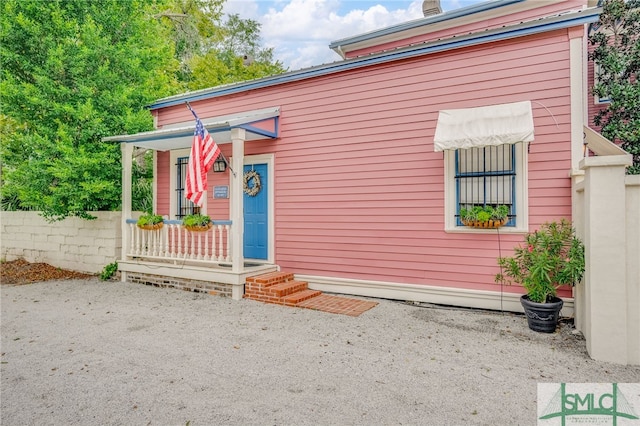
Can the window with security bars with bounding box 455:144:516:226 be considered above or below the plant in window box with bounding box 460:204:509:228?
above

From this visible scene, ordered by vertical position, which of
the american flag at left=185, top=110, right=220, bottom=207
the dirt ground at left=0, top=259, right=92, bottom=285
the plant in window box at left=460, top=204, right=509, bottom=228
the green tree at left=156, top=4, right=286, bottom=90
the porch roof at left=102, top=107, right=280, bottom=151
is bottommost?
the dirt ground at left=0, top=259, right=92, bottom=285

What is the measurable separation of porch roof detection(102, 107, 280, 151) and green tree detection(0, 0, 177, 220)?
2.42 feet

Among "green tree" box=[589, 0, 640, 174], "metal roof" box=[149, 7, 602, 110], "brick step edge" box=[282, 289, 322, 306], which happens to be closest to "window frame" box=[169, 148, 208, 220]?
"metal roof" box=[149, 7, 602, 110]

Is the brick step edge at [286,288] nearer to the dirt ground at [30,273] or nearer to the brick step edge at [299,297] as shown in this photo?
the brick step edge at [299,297]

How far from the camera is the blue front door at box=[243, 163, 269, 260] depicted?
7.08 meters

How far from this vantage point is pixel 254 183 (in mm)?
7176

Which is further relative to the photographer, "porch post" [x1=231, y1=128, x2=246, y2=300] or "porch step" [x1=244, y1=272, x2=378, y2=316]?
"porch post" [x1=231, y1=128, x2=246, y2=300]

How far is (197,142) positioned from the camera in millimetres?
6027

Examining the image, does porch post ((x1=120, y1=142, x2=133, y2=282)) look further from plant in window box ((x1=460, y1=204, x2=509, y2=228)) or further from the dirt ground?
plant in window box ((x1=460, y1=204, x2=509, y2=228))

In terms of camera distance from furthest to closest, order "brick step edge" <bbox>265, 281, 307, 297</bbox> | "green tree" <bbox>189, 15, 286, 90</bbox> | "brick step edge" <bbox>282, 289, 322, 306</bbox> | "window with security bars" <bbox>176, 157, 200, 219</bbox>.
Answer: "green tree" <bbox>189, 15, 286, 90</bbox> → "window with security bars" <bbox>176, 157, 200, 219</bbox> → "brick step edge" <bbox>265, 281, 307, 297</bbox> → "brick step edge" <bbox>282, 289, 322, 306</bbox>

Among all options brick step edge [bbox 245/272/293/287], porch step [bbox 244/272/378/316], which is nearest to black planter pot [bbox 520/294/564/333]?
porch step [bbox 244/272/378/316]

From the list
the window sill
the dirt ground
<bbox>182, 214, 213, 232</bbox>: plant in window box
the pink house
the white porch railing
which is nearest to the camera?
the pink house

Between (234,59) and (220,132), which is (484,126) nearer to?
(220,132)

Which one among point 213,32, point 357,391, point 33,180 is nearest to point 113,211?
point 33,180
